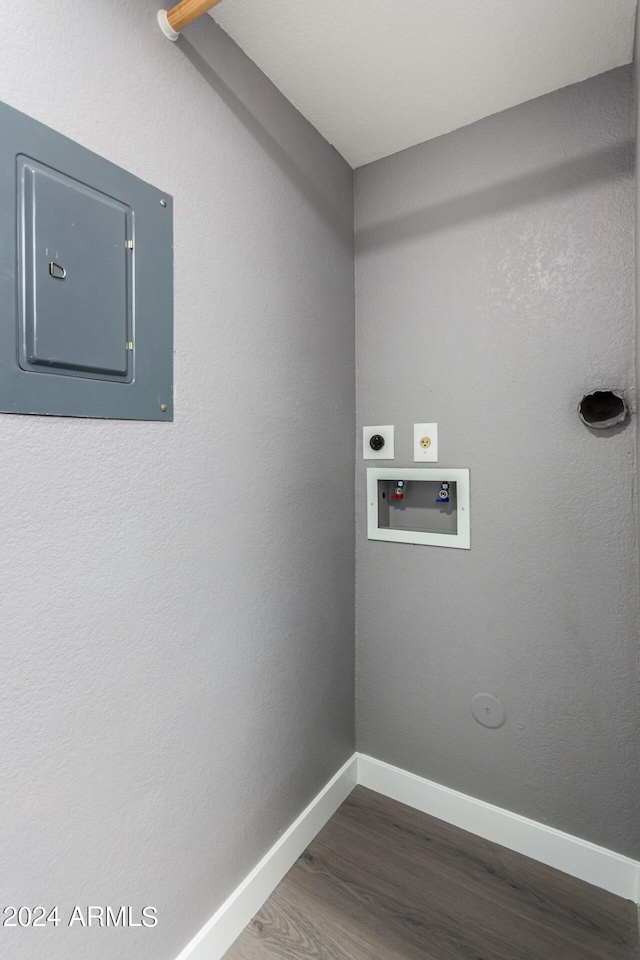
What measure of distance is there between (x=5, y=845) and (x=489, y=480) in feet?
4.76

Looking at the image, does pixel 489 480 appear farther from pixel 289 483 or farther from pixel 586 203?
pixel 586 203

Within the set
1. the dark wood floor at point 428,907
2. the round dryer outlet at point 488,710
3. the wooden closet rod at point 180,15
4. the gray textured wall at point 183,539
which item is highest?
the wooden closet rod at point 180,15

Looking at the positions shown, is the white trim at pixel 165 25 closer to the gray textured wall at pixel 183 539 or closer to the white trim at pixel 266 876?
the gray textured wall at pixel 183 539

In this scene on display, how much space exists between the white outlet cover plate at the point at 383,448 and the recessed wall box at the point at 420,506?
46 millimetres

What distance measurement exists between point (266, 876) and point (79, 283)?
1.58m

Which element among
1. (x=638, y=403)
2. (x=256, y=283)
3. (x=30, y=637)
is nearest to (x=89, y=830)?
(x=30, y=637)

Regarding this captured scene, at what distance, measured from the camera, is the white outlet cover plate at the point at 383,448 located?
1.70 m

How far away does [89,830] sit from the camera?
0.88m

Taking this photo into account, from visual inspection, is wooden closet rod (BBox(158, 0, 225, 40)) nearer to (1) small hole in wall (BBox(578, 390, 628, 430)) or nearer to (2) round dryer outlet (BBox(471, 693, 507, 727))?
(1) small hole in wall (BBox(578, 390, 628, 430))

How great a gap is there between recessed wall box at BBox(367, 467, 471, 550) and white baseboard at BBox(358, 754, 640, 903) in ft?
2.84

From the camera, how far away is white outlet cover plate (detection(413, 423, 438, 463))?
5.28 ft

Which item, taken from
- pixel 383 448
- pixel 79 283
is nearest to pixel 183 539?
pixel 79 283

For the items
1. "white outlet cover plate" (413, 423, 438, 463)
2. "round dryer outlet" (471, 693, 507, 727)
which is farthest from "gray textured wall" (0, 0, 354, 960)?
"round dryer outlet" (471, 693, 507, 727)

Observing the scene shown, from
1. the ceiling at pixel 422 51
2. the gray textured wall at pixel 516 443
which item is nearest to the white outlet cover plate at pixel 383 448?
the gray textured wall at pixel 516 443
